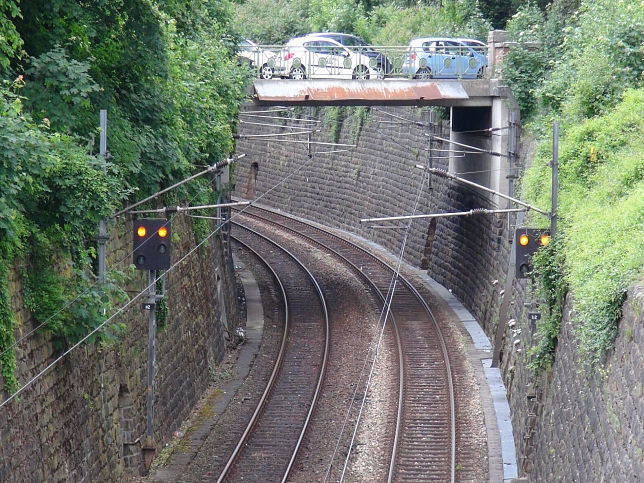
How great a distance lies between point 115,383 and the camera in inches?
616

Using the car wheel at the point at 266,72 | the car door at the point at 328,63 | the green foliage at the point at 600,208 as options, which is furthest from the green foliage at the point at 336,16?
the green foliage at the point at 600,208

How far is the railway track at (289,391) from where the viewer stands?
17000mm

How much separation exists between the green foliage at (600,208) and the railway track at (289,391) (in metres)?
5.87

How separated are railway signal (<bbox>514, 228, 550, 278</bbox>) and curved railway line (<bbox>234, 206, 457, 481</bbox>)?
135 inches

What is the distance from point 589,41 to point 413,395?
8767 mm

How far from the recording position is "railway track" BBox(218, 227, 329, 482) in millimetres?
17000

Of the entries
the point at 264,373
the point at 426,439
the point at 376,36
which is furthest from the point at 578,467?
the point at 376,36

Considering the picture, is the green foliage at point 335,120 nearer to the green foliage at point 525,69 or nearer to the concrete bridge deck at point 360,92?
the concrete bridge deck at point 360,92

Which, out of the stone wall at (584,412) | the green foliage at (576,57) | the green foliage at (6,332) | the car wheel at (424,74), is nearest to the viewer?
the stone wall at (584,412)

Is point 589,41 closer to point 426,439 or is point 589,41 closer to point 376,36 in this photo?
point 426,439

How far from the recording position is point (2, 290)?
11367 millimetres

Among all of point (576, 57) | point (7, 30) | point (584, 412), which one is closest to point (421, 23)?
point (576, 57)

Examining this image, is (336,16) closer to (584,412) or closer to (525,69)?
(525,69)

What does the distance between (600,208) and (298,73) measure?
1272cm
